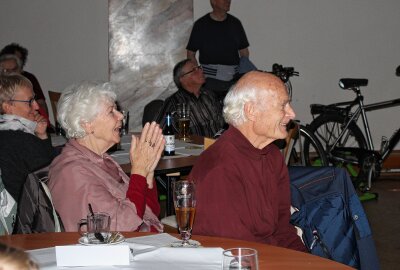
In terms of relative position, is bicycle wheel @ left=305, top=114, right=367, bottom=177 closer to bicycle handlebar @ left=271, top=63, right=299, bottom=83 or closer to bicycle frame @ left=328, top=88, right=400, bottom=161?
bicycle frame @ left=328, top=88, right=400, bottom=161

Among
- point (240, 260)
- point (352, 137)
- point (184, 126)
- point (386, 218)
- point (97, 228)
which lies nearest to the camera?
point (240, 260)

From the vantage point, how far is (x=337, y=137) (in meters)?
7.39

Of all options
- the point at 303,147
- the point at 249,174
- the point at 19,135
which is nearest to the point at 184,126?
the point at 19,135

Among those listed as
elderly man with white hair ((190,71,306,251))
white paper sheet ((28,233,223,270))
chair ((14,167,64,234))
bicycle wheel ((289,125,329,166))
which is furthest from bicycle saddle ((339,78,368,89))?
white paper sheet ((28,233,223,270))

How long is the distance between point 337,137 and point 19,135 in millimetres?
4481

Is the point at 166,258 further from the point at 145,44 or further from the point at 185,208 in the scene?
the point at 145,44

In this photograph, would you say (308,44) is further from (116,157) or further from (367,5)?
(116,157)

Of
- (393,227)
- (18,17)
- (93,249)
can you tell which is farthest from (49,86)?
(93,249)

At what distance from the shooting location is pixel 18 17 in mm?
8102

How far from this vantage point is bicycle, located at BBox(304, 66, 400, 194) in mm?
6961

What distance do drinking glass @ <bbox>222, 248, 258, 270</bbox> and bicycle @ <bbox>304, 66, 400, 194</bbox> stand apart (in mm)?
5340

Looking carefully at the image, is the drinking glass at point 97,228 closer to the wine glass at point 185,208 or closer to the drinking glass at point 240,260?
the wine glass at point 185,208

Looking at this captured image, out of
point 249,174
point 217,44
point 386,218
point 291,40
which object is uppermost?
point 291,40

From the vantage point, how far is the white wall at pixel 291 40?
8078 millimetres
